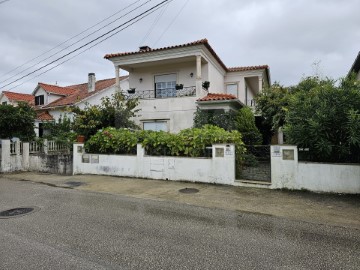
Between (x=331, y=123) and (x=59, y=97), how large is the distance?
24485 mm

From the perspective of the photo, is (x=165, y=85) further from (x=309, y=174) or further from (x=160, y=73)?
(x=309, y=174)

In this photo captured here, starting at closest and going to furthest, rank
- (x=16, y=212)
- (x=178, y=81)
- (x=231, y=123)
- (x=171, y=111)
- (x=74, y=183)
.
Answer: (x=16, y=212) → (x=74, y=183) → (x=231, y=123) → (x=171, y=111) → (x=178, y=81)

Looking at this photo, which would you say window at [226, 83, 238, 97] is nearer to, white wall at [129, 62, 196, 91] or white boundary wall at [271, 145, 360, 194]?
white wall at [129, 62, 196, 91]

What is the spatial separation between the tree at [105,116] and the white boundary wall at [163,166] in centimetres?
130

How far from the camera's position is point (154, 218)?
5348 mm

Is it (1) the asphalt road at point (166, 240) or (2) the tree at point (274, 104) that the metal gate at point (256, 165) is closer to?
(1) the asphalt road at point (166, 240)

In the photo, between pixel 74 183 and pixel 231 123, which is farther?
pixel 231 123

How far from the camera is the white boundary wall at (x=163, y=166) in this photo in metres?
8.55

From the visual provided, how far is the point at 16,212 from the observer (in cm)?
595

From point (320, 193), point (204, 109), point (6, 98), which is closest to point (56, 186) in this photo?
point (204, 109)

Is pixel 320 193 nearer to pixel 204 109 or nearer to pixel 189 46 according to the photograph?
pixel 204 109

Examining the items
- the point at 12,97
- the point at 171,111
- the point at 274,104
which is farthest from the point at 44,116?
the point at 274,104

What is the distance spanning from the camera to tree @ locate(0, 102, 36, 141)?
13523 mm

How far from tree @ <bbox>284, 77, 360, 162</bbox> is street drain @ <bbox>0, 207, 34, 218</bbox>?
24.2 feet
